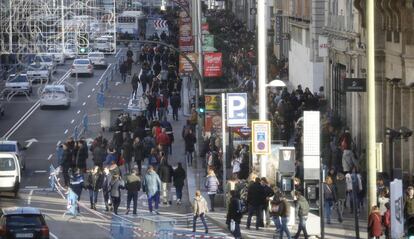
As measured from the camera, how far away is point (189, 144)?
57250mm

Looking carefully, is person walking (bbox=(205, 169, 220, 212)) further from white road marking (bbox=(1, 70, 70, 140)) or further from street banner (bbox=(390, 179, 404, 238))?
white road marking (bbox=(1, 70, 70, 140))

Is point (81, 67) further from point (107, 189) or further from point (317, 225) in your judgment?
point (317, 225)

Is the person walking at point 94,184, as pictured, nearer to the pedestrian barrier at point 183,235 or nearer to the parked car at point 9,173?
the parked car at point 9,173

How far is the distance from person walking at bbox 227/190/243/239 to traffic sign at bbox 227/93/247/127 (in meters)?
6.02

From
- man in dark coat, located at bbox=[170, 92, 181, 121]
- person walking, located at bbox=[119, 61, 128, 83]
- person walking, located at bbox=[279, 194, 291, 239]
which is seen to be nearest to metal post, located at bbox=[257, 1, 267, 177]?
person walking, located at bbox=[279, 194, 291, 239]

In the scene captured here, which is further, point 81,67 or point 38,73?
point 81,67

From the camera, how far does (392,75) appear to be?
47969mm

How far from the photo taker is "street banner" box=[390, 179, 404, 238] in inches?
1321

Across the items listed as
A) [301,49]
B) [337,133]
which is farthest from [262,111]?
[301,49]

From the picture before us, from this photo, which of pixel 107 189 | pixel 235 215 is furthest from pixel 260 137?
pixel 107 189

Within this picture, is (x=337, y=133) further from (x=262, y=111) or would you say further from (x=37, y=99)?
(x=37, y=99)

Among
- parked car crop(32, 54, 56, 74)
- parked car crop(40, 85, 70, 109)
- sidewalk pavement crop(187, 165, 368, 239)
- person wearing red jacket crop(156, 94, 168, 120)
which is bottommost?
sidewalk pavement crop(187, 165, 368, 239)

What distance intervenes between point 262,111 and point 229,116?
2324 millimetres

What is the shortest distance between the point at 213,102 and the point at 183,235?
17.2 metres
